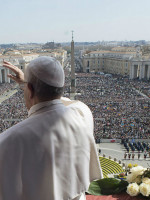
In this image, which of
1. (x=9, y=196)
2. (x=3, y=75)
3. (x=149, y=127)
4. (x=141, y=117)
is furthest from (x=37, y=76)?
(x=3, y=75)

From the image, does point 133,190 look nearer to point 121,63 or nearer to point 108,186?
point 108,186

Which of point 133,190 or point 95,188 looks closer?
point 133,190

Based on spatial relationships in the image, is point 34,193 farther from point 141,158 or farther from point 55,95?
point 141,158

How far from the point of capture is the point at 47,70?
5.23ft

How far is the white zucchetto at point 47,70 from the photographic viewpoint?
5.18 feet

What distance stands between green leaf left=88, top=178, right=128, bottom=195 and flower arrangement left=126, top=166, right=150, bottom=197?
136mm

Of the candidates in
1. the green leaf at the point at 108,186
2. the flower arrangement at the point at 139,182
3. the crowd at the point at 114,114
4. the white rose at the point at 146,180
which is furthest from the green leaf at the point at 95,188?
the crowd at the point at 114,114

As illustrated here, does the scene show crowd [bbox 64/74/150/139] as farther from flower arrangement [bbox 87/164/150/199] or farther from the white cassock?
the white cassock

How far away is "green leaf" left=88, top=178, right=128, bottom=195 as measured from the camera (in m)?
2.85

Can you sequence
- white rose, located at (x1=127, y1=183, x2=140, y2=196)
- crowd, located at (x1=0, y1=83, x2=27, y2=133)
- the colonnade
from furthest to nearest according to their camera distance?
the colonnade < crowd, located at (x1=0, y1=83, x2=27, y2=133) < white rose, located at (x1=127, y1=183, x2=140, y2=196)

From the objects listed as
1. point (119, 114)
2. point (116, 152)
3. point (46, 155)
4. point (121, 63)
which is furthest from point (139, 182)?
point (121, 63)

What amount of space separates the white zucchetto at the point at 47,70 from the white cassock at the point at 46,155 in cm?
14

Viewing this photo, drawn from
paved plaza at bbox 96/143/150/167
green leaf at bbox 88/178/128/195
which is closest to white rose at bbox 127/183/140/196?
green leaf at bbox 88/178/128/195

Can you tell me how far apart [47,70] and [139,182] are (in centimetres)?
179
